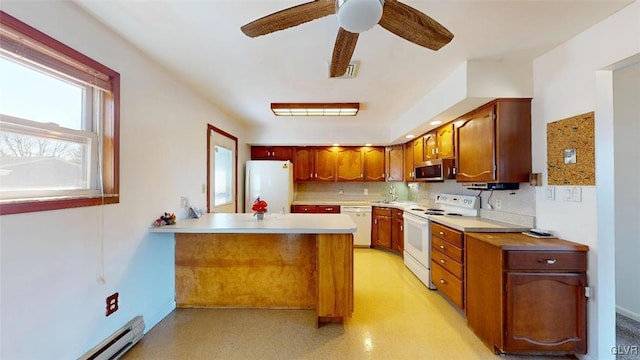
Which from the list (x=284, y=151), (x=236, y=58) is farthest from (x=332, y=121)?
(x=236, y=58)

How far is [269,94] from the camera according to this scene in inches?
119

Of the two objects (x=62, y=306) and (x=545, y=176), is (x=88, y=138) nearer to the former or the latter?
(x=62, y=306)

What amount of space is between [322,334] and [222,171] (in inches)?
107

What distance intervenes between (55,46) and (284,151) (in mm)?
3702

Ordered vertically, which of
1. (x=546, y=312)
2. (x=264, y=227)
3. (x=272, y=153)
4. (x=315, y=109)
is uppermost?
(x=315, y=109)

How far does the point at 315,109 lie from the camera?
11.5ft

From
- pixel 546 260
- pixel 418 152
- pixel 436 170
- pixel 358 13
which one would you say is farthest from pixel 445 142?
pixel 358 13

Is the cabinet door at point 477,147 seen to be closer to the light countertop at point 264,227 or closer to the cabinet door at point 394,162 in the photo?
the light countertop at point 264,227

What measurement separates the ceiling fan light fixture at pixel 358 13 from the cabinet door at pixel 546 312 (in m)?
1.87

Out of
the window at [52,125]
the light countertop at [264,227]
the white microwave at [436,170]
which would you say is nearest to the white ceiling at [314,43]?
the window at [52,125]

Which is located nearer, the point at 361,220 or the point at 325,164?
the point at 361,220

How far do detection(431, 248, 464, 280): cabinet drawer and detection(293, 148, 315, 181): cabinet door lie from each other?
2.73m

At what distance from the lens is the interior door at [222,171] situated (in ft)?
10.8

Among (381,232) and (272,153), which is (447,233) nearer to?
(381,232)
